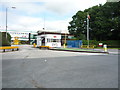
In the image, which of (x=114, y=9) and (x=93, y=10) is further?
(x=93, y=10)

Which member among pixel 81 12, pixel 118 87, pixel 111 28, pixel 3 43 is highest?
pixel 81 12

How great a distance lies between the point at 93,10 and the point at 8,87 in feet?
150

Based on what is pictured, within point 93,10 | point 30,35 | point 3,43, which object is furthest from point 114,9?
point 30,35

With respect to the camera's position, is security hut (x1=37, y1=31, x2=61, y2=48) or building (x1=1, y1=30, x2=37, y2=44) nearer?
security hut (x1=37, y1=31, x2=61, y2=48)

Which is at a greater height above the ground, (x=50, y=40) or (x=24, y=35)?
(x=24, y=35)

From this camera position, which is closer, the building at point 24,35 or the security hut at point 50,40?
the security hut at point 50,40

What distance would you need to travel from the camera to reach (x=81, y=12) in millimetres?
52844

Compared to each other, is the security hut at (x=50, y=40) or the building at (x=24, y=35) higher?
the building at (x=24, y=35)

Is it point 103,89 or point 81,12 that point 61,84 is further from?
point 81,12

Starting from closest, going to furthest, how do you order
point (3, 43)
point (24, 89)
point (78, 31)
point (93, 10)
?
point (24, 89) < point (3, 43) < point (93, 10) < point (78, 31)

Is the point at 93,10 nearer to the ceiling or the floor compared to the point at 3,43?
nearer to the ceiling

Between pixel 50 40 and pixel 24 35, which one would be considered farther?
pixel 24 35

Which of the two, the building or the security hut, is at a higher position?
the building

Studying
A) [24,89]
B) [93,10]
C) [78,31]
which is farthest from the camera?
[78,31]
